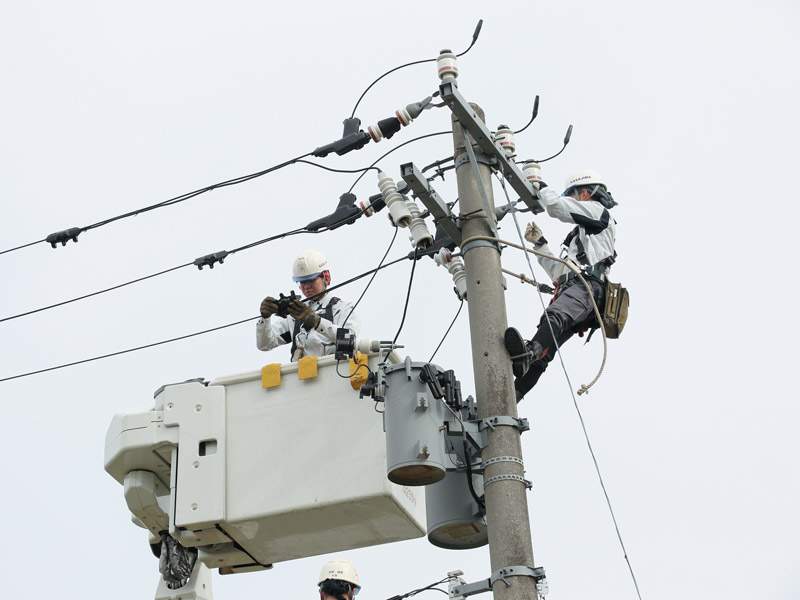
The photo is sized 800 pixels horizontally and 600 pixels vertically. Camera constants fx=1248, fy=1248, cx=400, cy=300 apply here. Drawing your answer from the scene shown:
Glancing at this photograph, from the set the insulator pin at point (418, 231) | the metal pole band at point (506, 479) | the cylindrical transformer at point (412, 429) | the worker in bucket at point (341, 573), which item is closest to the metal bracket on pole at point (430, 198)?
the insulator pin at point (418, 231)

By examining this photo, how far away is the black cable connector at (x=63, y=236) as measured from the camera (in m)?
9.45

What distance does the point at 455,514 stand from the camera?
6.89 meters

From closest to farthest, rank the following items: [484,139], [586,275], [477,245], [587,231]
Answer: [477,245]
[484,139]
[586,275]
[587,231]

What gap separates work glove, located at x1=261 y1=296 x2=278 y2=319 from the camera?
26.6 ft

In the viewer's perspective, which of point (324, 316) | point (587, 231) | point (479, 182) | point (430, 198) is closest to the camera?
point (430, 198)

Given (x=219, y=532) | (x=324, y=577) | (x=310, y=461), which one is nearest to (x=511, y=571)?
(x=310, y=461)

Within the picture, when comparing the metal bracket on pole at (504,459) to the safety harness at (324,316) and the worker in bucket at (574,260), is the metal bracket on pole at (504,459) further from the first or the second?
the safety harness at (324,316)

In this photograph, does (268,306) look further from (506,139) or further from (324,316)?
(506,139)

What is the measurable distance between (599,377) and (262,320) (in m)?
2.67

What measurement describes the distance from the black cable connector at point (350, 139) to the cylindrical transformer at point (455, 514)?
2.53m

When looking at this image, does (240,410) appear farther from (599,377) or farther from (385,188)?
(599,377)

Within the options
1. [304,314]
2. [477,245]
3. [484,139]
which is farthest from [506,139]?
[304,314]

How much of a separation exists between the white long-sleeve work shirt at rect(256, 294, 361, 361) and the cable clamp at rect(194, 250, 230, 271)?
0.70 meters

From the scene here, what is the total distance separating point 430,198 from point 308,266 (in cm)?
227
